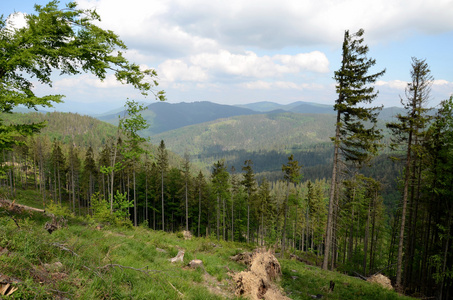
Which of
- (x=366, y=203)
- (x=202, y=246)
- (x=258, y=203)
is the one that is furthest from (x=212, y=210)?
(x=202, y=246)

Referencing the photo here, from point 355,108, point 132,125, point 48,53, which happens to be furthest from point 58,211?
point 355,108

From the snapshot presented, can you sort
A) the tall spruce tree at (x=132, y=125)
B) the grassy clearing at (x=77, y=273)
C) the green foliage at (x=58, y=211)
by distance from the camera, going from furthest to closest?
the tall spruce tree at (x=132, y=125), the green foliage at (x=58, y=211), the grassy clearing at (x=77, y=273)

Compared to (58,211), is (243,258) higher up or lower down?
lower down

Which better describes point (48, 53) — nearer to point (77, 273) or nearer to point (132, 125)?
point (77, 273)

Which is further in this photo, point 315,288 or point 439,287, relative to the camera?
point 439,287

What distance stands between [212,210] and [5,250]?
44251 millimetres

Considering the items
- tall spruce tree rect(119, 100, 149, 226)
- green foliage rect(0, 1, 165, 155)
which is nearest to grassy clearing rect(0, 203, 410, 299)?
green foliage rect(0, 1, 165, 155)

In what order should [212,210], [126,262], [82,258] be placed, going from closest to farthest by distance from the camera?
1. [82,258]
2. [126,262]
3. [212,210]

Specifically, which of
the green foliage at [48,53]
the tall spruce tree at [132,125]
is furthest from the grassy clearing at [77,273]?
the tall spruce tree at [132,125]

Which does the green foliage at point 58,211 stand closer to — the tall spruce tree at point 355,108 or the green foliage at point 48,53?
the green foliage at point 48,53

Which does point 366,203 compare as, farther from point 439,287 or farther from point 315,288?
point 315,288

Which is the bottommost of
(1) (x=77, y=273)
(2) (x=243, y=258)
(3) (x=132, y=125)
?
(2) (x=243, y=258)

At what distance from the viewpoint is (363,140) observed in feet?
49.0

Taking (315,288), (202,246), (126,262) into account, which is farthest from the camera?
(202,246)
